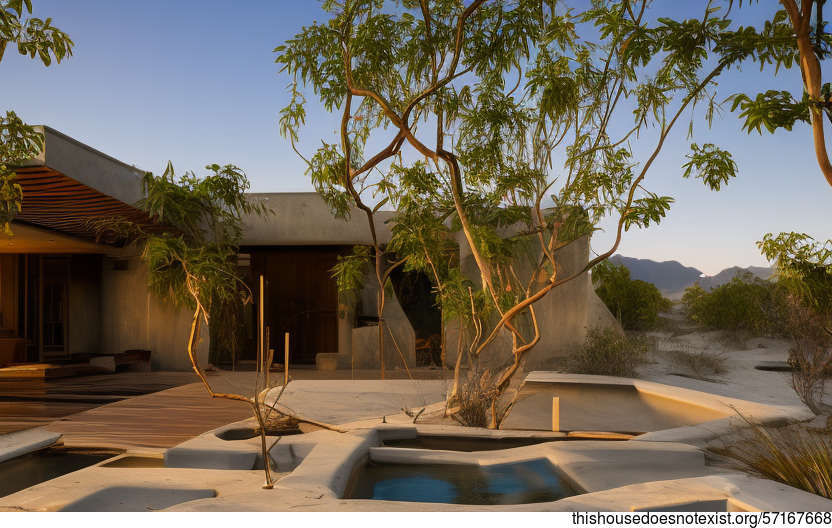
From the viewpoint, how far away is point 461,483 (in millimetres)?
4203

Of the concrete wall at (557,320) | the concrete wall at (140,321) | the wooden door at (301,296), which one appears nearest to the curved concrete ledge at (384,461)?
the concrete wall at (557,320)

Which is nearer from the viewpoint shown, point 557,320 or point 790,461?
point 790,461

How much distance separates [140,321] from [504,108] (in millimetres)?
7845

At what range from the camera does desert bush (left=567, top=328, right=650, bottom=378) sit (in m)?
9.52

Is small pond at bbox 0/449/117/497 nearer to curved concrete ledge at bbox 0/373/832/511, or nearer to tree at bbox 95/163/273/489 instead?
curved concrete ledge at bbox 0/373/832/511

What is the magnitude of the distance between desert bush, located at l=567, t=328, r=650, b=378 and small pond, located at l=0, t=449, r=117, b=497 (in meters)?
6.37

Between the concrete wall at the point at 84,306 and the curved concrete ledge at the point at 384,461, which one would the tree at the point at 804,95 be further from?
the concrete wall at the point at 84,306

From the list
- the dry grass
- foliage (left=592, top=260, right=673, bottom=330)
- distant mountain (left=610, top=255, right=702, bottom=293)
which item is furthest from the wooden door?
distant mountain (left=610, top=255, right=702, bottom=293)

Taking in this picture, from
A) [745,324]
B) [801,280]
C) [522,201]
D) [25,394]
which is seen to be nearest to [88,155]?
[25,394]

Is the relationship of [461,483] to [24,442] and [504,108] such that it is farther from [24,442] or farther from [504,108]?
[504,108]

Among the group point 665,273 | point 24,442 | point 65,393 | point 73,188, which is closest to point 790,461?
point 24,442

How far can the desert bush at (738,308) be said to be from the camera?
46.4 feet

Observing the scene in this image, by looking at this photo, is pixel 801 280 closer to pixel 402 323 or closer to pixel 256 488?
pixel 256 488

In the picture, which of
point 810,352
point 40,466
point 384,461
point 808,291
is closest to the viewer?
point 384,461
